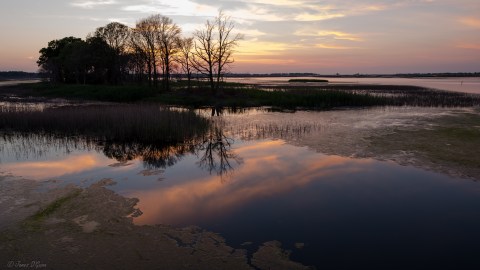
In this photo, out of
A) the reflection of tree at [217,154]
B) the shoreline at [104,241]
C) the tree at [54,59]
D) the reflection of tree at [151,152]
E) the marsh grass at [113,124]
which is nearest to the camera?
the shoreline at [104,241]

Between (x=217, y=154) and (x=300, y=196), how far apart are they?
584 centimetres

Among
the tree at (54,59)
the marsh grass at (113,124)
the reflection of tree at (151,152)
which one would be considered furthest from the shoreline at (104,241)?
the tree at (54,59)

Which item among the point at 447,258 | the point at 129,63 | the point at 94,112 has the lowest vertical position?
the point at 447,258

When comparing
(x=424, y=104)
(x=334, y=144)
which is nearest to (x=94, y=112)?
(x=334, y=144)

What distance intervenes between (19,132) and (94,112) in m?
4.16

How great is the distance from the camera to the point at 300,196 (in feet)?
30.7

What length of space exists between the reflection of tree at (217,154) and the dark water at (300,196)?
4 cm

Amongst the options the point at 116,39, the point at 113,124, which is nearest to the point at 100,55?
the point at 116,39

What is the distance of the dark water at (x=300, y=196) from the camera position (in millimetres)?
6543

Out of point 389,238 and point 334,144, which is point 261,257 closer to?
point 389,238

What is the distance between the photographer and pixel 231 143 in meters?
16.7

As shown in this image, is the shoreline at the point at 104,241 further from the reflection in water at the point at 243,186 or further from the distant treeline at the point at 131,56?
the distant treeline at the point at 131,56

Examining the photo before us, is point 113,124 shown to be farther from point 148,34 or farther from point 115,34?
point 115,34

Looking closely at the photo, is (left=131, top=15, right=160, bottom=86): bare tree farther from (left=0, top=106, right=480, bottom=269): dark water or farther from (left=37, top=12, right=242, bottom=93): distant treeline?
(left=0, top=106, right=480, bottom=269): dark water
